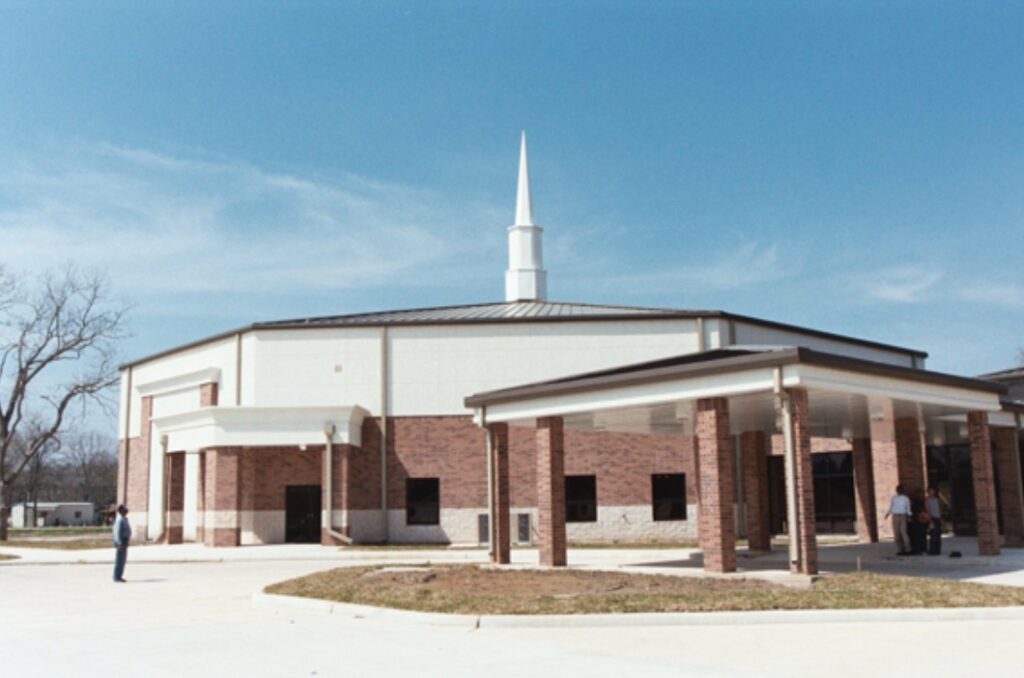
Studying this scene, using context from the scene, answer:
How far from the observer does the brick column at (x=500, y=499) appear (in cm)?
2261

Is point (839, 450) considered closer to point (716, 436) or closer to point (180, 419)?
point (716, 436)

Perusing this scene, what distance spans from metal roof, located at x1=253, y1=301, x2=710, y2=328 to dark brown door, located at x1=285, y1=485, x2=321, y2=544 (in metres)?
6.07

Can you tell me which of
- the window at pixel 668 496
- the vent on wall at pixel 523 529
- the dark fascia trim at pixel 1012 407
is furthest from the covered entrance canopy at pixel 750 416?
the vent on wall at pixel 523 529

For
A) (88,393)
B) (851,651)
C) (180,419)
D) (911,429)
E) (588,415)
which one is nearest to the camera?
(851,651)

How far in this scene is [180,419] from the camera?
3684 cm

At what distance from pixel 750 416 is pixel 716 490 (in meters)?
5.07

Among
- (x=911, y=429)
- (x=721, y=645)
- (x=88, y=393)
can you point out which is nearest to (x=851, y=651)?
(x=721, y=645)

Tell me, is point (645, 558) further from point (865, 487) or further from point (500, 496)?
point (865, 487)

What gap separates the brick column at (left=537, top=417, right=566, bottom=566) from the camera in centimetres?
2120

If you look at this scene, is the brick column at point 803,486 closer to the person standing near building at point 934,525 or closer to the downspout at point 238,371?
the person standing near building at point 934,525

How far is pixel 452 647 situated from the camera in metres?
11.2

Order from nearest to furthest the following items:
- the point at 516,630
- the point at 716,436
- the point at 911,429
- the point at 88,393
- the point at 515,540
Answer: the point at 516,630, the point at 716,436, the point at 911,429, the point at 515,540, the point at 88,393

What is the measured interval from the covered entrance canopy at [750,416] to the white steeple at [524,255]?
19797 mm

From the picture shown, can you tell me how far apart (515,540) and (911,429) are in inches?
555
